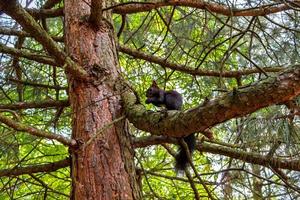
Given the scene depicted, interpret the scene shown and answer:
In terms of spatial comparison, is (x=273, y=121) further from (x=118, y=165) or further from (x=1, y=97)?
(x=1, y=97)

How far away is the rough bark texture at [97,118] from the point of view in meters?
1.82

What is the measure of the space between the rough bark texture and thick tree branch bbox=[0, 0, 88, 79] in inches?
4.2

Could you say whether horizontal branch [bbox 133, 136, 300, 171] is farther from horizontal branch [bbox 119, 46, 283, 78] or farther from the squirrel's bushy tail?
horizontal branch [bbox 119, 46, 283, 78]

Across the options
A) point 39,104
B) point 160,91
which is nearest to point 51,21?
point 160,91

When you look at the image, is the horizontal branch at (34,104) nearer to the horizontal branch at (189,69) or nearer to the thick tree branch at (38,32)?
the thick tree branch at (38,32)

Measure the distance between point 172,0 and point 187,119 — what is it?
1012mm

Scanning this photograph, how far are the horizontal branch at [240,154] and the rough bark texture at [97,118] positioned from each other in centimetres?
25

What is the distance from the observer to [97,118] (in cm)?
201

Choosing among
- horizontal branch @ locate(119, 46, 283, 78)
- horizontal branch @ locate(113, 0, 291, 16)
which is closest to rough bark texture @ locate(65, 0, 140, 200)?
horizontal branch @ locate(113, 0, 291, 16)

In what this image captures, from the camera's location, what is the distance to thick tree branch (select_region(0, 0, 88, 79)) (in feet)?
4.80

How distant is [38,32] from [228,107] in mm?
809

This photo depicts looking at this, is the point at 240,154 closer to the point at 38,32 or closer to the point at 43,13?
the point at 38,32

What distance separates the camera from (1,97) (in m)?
3.11

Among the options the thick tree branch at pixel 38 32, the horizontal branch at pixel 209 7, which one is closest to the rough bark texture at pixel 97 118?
the thick tree branch at pixel 38 32
